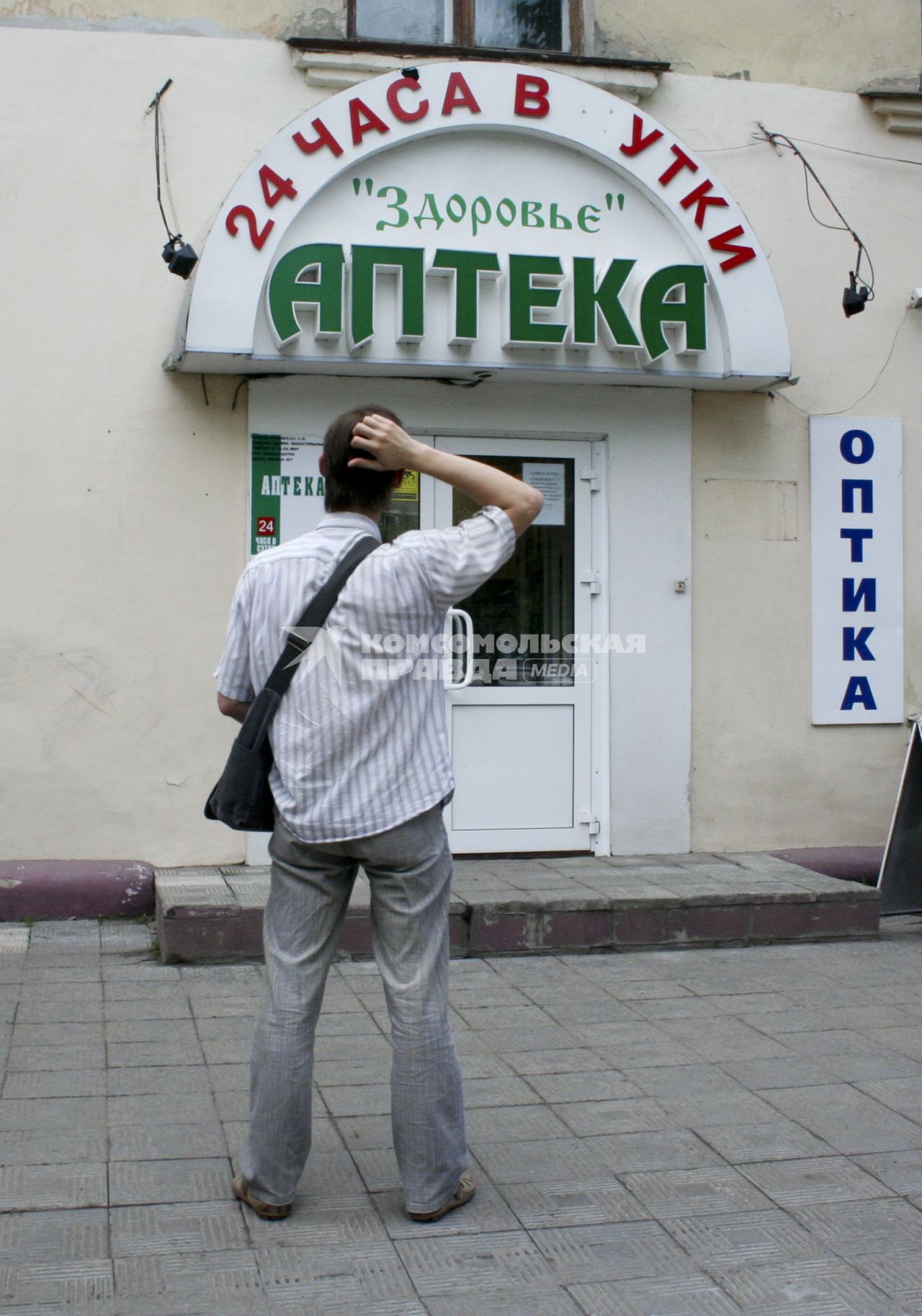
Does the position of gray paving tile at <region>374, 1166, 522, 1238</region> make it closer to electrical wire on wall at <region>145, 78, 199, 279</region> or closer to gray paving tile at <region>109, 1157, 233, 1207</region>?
gray paving tile at <region>109, 1157, 233, 1207</region>

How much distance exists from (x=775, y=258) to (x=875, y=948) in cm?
378

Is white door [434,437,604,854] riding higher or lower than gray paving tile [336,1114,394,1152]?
higher

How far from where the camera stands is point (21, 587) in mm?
6777

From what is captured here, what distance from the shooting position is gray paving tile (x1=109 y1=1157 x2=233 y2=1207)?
349cm

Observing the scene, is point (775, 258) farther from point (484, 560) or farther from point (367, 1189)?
point (367, 1189)

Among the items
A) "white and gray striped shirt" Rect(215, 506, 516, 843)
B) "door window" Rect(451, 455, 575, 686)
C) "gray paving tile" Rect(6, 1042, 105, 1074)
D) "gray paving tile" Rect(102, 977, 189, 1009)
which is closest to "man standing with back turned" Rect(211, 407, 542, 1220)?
"white and gray striped shirt" Rect(215, 506, 516, 843)

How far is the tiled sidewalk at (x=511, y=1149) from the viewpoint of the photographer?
304cm

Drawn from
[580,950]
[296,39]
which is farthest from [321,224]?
[580,950]

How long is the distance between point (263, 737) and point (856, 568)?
5191mm

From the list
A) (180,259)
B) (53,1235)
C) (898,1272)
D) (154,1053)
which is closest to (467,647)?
(180,259)

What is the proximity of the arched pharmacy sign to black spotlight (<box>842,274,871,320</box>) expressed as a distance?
55cm

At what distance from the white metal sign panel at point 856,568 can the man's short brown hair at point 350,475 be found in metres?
4.77

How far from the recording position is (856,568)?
303 inches

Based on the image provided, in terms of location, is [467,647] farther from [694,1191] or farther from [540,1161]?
[694,1191]
